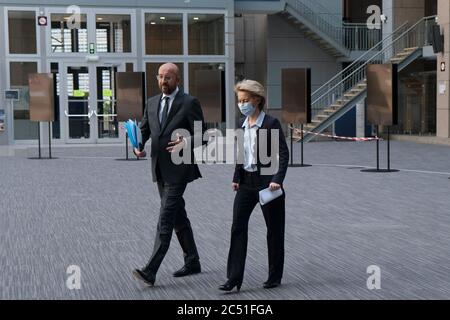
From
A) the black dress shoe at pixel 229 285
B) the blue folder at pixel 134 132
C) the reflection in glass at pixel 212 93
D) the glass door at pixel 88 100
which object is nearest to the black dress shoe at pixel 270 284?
the black dress shoe at pixel 229 285

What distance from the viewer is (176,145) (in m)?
7.36

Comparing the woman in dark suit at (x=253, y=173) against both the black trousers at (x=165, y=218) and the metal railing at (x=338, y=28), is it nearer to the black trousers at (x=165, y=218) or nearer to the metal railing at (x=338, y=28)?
the black trousers at (x=165, y=218)

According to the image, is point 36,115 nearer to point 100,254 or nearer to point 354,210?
point 354,210

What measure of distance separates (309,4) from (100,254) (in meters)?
26.5

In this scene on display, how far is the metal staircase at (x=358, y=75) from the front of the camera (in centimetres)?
3061

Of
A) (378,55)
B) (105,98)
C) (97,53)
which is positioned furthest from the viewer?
(378,55)

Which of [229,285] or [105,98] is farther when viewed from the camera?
[105,98]

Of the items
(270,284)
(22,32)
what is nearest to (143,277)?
(270,284)

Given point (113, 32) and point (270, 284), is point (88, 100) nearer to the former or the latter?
point (113, 32)

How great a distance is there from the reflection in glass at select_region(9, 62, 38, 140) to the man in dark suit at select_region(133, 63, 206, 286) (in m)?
22.5

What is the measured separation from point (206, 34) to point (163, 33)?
1642 mm

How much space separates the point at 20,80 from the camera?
2922 cm

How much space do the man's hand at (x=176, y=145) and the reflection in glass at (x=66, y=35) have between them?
23048 millimetres

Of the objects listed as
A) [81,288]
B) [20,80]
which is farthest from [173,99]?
[20,80]
